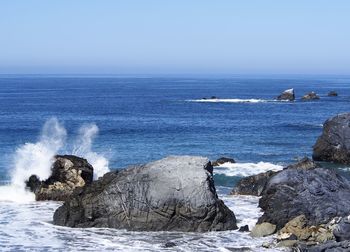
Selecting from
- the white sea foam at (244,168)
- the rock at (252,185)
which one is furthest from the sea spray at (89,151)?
the rock at (252,185)

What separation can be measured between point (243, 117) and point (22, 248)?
257 ft

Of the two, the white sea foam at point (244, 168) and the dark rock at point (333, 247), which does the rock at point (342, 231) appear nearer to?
the dark rock at point (333, 247)

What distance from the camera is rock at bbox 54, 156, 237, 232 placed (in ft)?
96.6

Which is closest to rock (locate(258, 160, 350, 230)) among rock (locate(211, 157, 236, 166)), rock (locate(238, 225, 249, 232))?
rock (locate(238, 225, 249, 232))

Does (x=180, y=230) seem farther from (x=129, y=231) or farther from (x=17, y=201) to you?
(x=17, y=201)

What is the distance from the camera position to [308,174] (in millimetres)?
32438

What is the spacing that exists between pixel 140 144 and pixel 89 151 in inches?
373

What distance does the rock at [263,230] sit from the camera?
28.5 m

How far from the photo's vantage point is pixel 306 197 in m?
30.7

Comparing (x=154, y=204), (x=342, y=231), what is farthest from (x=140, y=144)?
(x=342, y=231)

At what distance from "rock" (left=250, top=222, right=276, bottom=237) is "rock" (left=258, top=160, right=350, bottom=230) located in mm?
597

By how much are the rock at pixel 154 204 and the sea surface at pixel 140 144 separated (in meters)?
0.68

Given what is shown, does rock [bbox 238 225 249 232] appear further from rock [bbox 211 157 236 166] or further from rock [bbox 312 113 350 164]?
rock [bbox 312 113 350 164]

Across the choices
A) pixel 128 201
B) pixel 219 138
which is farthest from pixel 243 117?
pixel 128 201
